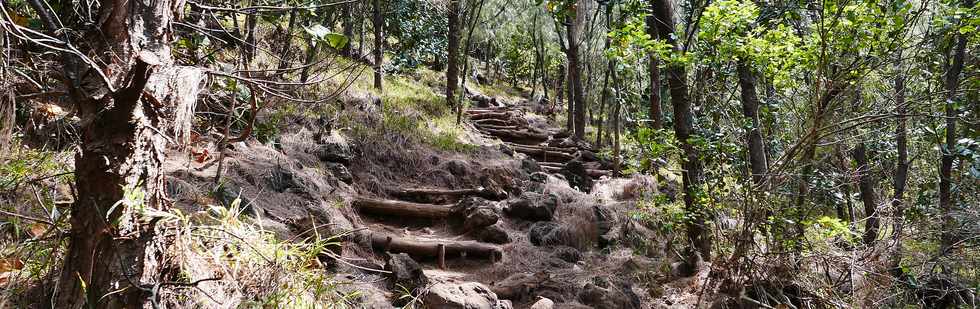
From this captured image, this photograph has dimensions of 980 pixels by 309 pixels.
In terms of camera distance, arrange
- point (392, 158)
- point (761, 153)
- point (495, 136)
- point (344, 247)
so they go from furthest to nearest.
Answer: point (495, 136) < point (392, 158) < point (761, 153) < point (344, 247)

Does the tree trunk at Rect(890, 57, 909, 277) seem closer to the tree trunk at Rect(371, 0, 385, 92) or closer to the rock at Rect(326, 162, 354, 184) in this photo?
the rock at Rect(326, 162, 354, 184)

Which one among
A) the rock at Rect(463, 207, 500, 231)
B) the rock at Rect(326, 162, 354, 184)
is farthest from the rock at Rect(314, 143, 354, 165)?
the rock at Rect(463, 207, 500, 231)

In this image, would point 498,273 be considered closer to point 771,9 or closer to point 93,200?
point 771,9

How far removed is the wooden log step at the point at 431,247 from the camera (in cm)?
625

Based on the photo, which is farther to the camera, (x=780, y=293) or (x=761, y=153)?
(x=761, y=153)

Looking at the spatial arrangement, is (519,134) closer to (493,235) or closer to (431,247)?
(493,235)

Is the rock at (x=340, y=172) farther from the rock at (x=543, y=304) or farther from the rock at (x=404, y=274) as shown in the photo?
the rock at (x=543, y=304)

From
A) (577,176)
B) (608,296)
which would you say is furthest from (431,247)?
(577,176)

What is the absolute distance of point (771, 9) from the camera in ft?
17.0

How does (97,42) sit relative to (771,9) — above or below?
below

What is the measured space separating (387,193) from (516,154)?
16.4ft

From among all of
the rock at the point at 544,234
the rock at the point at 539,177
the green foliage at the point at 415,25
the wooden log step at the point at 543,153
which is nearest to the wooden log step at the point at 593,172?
the wooden log step at the point at 543,153

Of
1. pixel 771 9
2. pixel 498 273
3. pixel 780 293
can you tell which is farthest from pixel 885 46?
pixel 498 273

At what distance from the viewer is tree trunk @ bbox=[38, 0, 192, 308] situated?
2.31m
